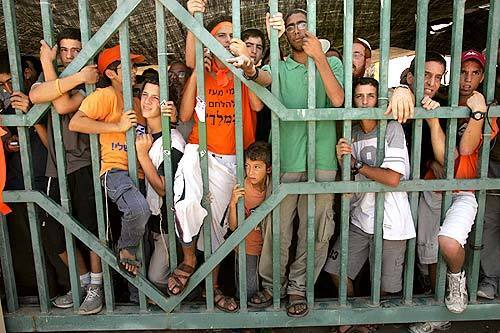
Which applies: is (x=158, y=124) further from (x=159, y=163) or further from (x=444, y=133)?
(x=444, y=133)

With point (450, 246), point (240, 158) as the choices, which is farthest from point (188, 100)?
point (450, 246)

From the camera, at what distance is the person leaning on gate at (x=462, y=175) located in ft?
8.76

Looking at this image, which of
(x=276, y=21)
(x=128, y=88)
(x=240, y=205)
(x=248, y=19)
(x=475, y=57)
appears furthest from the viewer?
(x=248, y=19)

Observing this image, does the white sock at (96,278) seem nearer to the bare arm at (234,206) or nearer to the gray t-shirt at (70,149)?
the gray t-shirt at (70,149)

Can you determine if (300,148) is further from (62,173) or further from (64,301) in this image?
(64,301)

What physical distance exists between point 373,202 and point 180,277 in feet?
4.07

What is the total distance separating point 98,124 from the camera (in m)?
2.61

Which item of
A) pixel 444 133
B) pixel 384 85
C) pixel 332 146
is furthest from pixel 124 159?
pixel 444 133

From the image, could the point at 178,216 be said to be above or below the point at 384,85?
below

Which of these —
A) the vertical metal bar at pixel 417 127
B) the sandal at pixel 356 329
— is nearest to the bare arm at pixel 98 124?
the vertical metal bar at pixel 417 127

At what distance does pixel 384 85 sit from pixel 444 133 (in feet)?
1.66

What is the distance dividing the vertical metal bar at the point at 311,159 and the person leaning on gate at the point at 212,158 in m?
0.32

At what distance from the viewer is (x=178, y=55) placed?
5.39 m

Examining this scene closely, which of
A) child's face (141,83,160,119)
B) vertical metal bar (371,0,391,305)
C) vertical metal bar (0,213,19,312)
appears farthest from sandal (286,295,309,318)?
Result: vertical metal bar (0,213,19,312)
